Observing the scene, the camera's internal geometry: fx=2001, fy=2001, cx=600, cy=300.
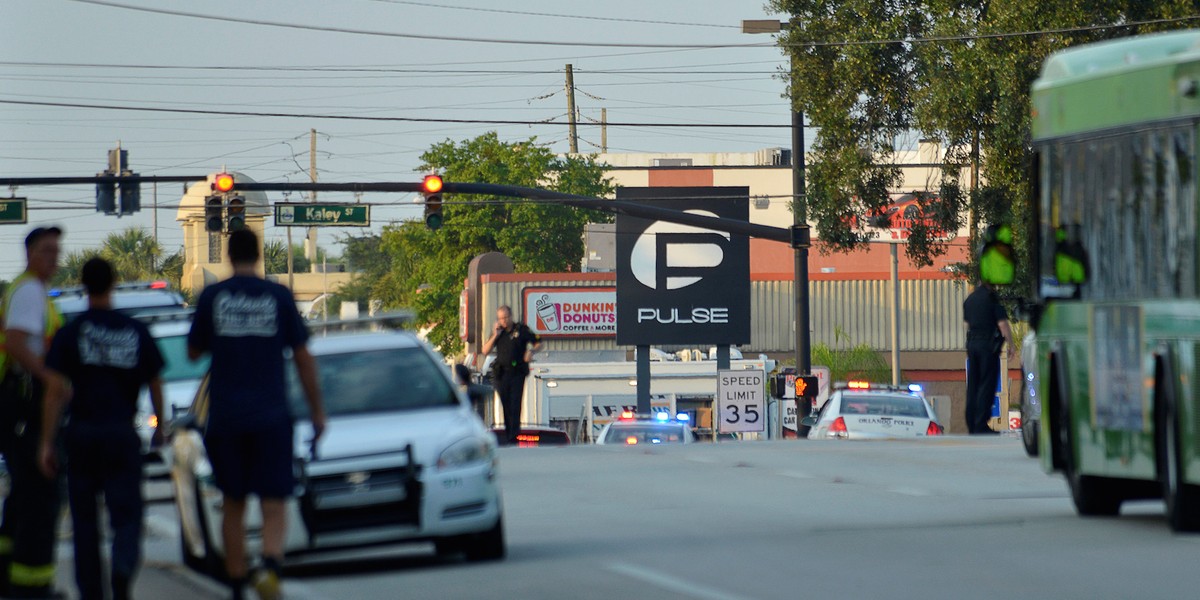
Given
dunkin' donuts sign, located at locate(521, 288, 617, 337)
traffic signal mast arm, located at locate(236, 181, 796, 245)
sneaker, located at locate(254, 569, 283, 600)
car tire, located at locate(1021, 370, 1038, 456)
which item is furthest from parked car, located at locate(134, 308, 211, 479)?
dunkin' donuts sign, located at locate(521, 288, 617, 337)

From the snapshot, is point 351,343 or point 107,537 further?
point 107,537

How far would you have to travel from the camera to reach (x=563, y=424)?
5369 cm

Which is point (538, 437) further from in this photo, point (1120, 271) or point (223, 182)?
point (1120, 271)

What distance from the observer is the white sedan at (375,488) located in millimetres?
11047

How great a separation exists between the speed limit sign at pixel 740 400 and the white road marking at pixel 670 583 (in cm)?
A: 2558

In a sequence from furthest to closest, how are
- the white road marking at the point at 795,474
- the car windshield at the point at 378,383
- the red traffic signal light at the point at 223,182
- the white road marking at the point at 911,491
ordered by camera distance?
the red traffic signal light at the point at 223,182 < the white road marking at the point at 795,474 < the white road marking at the point at 911,491 < the car windshield at the point at 378,383

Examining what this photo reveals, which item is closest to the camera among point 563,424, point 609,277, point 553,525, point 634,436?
point 553,525

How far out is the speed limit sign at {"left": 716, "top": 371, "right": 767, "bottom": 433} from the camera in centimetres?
3669

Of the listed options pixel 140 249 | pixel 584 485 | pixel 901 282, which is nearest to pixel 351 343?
pixel 584 485

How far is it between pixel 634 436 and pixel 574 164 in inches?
2333

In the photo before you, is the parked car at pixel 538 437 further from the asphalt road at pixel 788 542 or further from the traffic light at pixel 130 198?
the traffic light at pixel 130 198

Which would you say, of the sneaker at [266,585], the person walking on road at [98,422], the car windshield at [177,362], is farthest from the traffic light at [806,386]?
the sneaker at [266,585]

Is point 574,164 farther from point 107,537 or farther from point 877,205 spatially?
point 107,537

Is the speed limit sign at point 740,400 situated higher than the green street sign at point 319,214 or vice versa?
the green street sign at point 319,214
